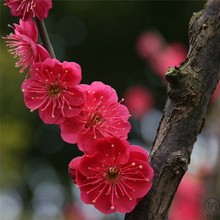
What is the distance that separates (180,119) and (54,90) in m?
0.22

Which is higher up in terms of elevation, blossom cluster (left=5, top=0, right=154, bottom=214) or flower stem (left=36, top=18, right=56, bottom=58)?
flower stem (left=36, top=18, right=56, bottom=58)

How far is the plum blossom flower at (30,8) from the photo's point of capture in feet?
3.19

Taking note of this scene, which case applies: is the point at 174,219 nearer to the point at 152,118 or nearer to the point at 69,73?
the point at 69,73

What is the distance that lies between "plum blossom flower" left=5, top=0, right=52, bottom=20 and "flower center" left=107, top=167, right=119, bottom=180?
27cm

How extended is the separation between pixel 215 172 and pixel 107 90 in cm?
86

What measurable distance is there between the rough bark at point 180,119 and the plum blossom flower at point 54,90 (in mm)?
149

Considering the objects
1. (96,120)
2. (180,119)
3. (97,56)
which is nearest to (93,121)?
(96,120)

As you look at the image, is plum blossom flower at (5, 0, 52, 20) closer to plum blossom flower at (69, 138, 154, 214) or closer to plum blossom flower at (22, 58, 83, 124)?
plum blossom flower at (22, 58, 83, 124)

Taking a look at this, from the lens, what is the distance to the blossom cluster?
0.94m

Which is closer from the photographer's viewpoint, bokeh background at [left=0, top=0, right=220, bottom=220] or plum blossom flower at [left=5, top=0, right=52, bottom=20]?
plum blossom flower at [left=5, top=0, right=52, bottom=20]

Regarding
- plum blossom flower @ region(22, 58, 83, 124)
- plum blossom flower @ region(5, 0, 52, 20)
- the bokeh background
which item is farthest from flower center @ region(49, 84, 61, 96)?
the bokeh background

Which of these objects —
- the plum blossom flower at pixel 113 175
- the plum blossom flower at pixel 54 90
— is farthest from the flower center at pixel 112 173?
the plum blossom flower at pixel 54 90

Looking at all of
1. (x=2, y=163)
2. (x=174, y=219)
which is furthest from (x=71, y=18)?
(x=174, y=219)

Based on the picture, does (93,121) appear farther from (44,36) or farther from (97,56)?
(97,56)
